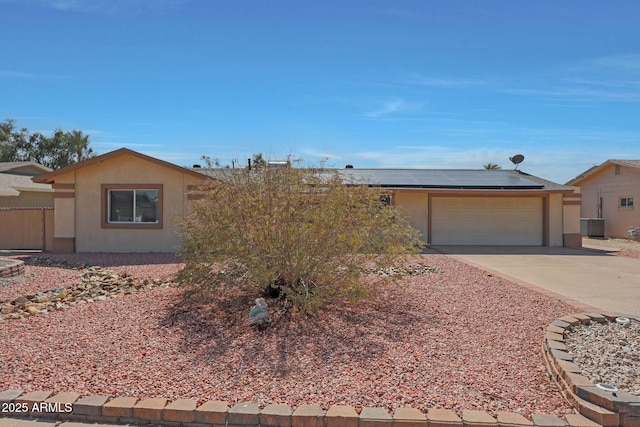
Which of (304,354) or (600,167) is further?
(600,167)

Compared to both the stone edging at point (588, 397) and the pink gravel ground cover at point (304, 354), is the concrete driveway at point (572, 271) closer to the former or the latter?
the pink gravel ground cover at point (304, 354)

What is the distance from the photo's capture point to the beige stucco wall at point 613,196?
73.9ft

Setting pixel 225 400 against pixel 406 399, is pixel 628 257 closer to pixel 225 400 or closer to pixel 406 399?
pixel 406 399

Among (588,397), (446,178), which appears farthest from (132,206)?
(588,397)

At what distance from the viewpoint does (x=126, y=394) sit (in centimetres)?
391

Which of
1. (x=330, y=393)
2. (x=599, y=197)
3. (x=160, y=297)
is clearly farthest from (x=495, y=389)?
(x=599, y=197)

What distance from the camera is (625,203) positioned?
76.8ft

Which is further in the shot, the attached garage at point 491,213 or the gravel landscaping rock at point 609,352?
the attached garage at point 491,213

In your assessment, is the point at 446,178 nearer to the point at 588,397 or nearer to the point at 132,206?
the point at 132,206

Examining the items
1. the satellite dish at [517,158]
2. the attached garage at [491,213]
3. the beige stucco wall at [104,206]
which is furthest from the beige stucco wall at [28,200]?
the satellite dish at [517,158]

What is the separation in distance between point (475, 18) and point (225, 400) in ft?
36.0

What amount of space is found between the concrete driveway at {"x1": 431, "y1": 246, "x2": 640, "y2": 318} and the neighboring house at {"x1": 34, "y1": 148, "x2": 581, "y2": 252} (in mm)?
1204

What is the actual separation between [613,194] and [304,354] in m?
24.8

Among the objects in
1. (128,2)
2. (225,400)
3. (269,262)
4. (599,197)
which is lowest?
(225,400)
